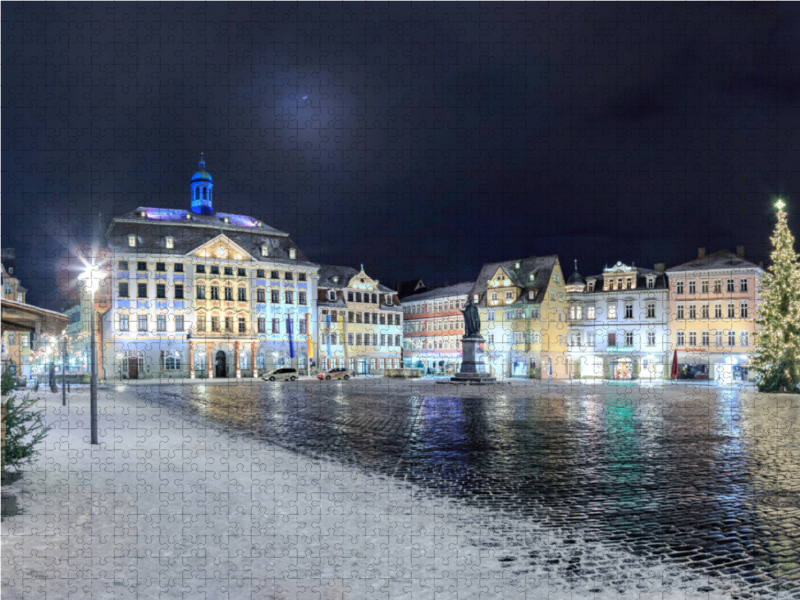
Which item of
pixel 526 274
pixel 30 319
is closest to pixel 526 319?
pixel 526 274

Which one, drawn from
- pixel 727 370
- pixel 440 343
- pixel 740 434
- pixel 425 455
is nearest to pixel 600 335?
pixel 727 370

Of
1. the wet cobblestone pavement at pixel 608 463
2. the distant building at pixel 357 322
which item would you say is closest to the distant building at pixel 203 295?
the distant building at pixel 357 322

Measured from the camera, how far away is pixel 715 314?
62.7 meters

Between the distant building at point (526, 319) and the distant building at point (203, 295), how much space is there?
19.5m

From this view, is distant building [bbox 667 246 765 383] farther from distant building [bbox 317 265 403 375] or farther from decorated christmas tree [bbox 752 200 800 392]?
distant building [bbox 317 265 403 375]

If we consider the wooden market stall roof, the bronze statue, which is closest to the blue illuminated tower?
the bronze statue

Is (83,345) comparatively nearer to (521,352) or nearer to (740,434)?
(521,352)

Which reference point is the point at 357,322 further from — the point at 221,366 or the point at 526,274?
the point at 526,274

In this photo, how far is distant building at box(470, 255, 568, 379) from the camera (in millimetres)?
69375

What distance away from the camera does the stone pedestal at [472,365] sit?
2042 inches

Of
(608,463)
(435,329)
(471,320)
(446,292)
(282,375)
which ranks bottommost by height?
(282,375)

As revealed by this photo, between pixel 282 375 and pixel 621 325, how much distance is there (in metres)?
33.4

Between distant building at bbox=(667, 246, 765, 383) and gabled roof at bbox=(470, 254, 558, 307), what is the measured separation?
11900 millimetres

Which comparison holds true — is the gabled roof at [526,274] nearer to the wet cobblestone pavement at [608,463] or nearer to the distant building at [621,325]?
the distant building at [621,325]
